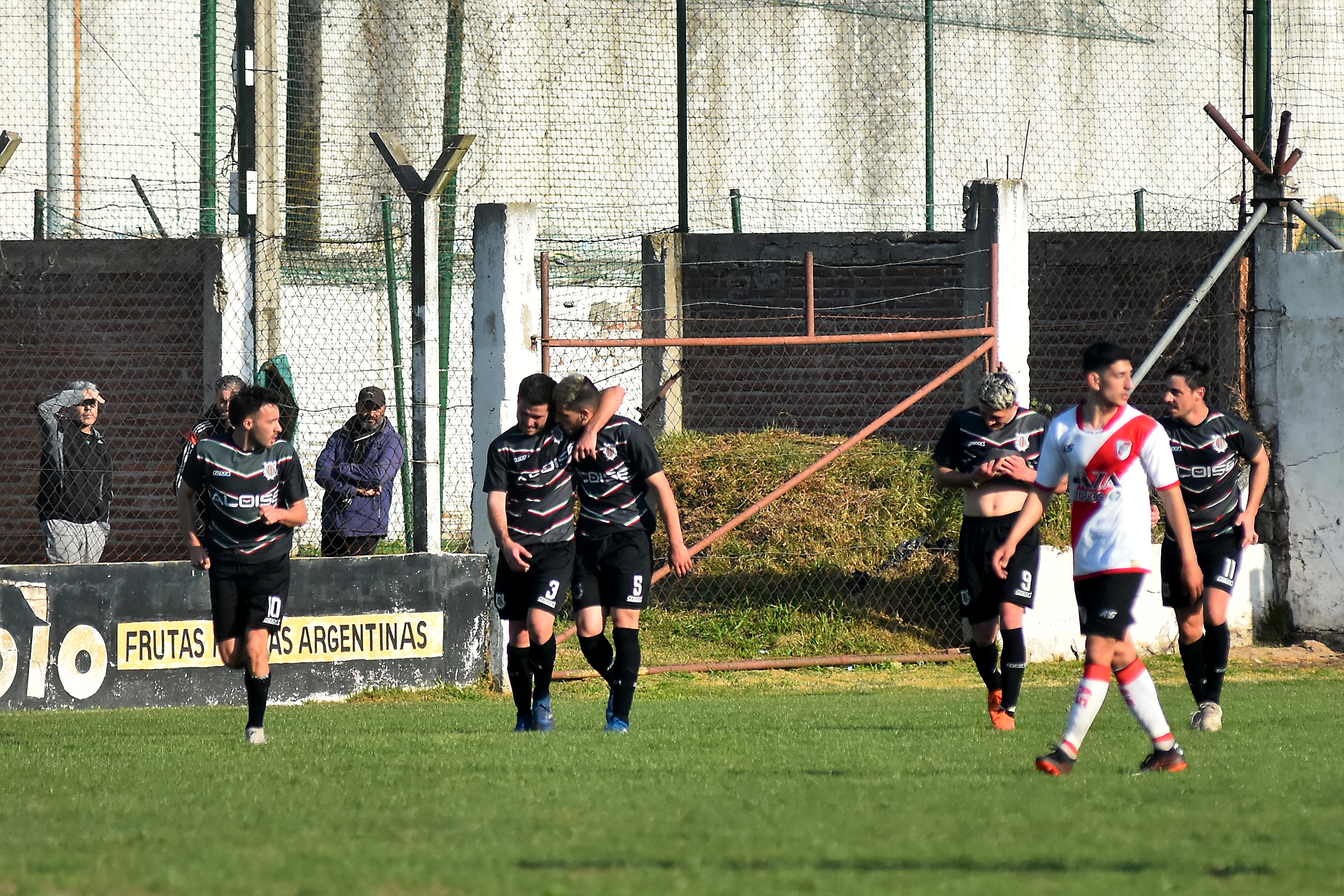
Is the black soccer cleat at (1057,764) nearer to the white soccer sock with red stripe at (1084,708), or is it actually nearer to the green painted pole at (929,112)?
the white soccer sock with red stripe at (1084,708)

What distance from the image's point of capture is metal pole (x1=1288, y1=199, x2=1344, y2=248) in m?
13.0

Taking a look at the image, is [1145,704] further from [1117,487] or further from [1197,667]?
[1197,667]

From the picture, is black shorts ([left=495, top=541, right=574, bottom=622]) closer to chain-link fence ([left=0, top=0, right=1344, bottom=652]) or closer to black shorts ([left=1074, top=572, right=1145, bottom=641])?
chain-link fence ([left=0, top=0, right=1344, bottom=652])

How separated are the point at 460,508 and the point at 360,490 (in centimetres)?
142

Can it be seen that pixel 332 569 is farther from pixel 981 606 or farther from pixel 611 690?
pixel 981 606

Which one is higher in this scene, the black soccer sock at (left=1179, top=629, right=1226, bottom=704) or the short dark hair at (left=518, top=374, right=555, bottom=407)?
the short dark hair at (left=518, top=374, right=555, bottom=407)

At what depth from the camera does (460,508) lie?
13219mm

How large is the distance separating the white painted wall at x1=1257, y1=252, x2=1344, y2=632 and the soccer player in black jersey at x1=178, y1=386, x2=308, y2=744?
8475 mm

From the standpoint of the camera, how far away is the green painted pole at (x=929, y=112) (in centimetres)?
1692

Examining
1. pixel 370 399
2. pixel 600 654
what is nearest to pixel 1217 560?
pixel 600 654

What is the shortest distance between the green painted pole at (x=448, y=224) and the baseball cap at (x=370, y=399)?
479 mm

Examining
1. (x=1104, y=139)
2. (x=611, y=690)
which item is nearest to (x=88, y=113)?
(x=1104, y=139)

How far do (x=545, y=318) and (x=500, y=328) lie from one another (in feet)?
1.20

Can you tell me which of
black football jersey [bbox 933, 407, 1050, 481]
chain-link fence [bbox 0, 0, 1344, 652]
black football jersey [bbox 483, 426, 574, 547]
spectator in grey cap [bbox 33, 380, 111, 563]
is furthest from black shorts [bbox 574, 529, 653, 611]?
spectator in grey cap [bbox 33, 380, 111, 563]
